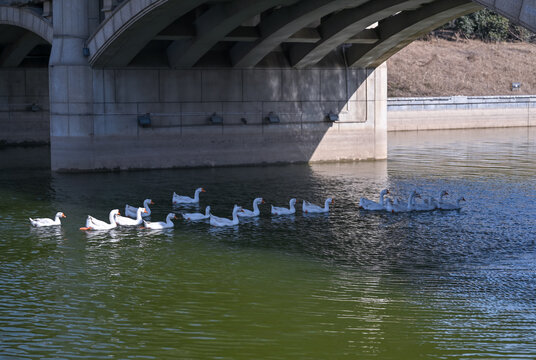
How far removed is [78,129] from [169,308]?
Result: 17.5 meters

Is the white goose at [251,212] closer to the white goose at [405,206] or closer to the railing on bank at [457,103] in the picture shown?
the white goose at [405,206]

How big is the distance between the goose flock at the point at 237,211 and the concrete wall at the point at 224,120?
24.7ft

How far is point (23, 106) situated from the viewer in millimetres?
44156

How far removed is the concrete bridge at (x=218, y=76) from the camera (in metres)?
27.6

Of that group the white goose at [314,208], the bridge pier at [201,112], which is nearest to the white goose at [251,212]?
the white goose at [314,208]

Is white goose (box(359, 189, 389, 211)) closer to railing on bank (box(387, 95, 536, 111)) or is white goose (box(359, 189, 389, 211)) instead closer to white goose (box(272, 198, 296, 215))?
white goose (box(272, 198, 296, 215))

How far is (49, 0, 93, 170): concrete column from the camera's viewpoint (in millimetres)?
29484

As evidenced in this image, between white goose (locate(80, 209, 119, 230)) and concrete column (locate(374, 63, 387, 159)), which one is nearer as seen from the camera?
white goose (locate(80, 209, 119, 230))

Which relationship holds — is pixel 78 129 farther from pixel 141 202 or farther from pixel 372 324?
pixel 372 324

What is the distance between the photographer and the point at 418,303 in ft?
44.3

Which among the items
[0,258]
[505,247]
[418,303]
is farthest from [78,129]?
[418,303]

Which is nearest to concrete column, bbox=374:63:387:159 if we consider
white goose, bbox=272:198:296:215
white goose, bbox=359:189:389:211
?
white goose, bbox=359:189:389:211

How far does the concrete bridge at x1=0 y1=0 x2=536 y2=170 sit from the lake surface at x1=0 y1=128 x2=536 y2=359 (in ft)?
14.0

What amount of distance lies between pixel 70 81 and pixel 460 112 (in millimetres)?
28950
